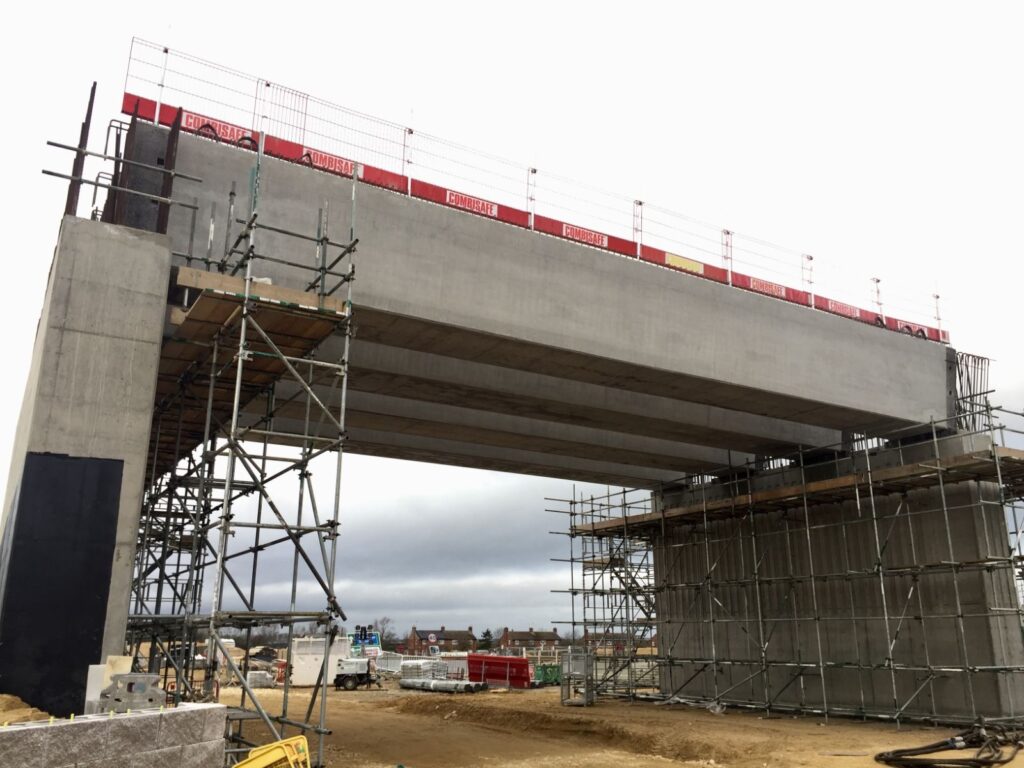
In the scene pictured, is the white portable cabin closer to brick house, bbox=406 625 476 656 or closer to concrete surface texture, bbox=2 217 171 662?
concrete surface texture, bbox=2 217 171 662

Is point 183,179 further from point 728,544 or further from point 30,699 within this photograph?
point 728,544

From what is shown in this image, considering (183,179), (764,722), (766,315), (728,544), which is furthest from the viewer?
(728,544)

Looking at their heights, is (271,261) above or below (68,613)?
above

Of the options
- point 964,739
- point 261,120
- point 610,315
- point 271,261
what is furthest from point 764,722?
point 261,120

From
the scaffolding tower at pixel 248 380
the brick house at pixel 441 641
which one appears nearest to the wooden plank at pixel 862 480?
the scaffolding tower at pixel 248 380

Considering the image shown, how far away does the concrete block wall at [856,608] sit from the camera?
796 inches

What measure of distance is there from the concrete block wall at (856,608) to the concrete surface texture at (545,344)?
270 cm

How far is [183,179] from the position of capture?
13.9 m

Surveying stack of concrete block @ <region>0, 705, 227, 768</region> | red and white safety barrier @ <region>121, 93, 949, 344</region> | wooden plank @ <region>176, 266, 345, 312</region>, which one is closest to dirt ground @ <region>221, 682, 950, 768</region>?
stack of concrete block @ <region>0, 705, 227, 768</region>

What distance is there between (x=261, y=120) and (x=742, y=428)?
14.5m

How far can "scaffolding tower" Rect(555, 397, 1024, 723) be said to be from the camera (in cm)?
2019

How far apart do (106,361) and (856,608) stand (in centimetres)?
1986

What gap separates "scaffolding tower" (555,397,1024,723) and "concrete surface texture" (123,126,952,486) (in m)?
1.67

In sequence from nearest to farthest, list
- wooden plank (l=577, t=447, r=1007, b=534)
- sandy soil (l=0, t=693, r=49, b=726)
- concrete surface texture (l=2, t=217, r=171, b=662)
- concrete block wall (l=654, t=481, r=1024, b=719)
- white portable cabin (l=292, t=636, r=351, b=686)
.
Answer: sandy soil (l=0, t=693, r=49, b=726) → concrete surface texture (l=2, t=217, r=171, b=662) → wooden plank (l=577, t=447, r=1007, b=534) → concrete block wall (l=654, t=481, r=1024, b=719) → white portable cabin (l=292, t=636, r=351, b=686)
